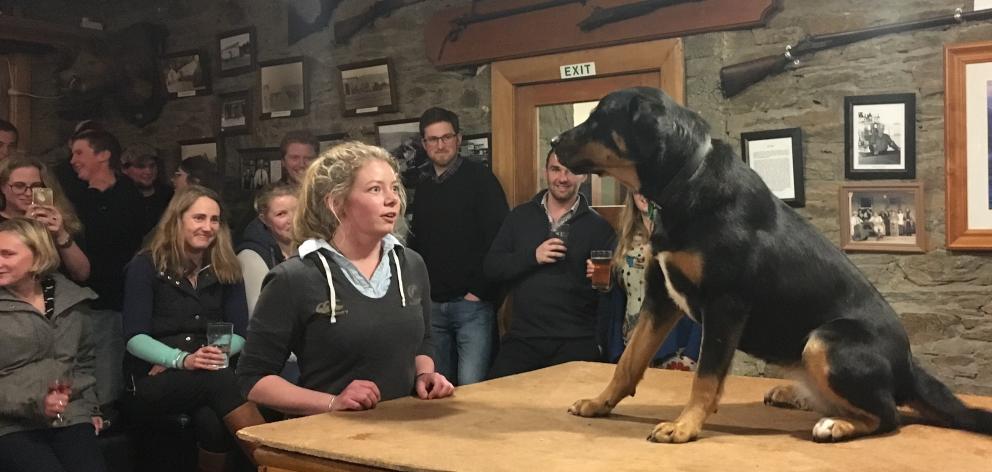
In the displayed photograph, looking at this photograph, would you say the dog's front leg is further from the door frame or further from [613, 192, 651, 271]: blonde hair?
the door frame

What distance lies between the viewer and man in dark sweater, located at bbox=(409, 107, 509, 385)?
14.6ft

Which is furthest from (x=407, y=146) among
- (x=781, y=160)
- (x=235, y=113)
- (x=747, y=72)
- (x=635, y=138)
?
(x=635, y=138)

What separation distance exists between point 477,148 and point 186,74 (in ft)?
7.93

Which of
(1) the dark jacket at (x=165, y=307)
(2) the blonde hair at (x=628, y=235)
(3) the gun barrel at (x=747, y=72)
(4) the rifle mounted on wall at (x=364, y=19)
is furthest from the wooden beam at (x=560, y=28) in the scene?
(1) the dark jacket at (x=165, y=307)

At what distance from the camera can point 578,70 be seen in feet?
14.8

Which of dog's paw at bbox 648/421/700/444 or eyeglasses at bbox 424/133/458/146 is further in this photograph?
eyeglasses at bbox 424/133/458/146

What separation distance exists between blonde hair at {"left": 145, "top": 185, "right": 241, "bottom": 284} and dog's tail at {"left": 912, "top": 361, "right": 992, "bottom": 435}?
9.26ft

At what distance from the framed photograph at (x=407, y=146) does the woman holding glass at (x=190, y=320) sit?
1.47 m

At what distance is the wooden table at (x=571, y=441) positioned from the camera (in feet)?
4.62

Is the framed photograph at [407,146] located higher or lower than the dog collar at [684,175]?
higher

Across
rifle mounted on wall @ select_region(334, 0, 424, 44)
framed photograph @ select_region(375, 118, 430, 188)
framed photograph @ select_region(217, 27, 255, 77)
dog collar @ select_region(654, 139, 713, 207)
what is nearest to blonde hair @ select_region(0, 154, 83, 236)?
framed photograph @ select_region(375, 118, 430, 188)

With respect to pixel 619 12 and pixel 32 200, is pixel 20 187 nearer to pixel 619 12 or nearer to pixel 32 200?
pixel 32 200

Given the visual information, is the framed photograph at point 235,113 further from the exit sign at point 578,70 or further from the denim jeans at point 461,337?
the exit sign at point 578,70

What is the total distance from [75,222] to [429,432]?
2777mm
